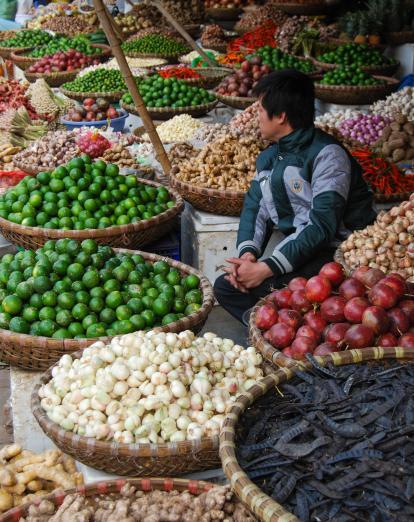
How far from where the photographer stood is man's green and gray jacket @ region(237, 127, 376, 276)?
3389mm

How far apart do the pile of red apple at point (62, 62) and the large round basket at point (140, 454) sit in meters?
6.78

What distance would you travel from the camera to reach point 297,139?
11.5ft

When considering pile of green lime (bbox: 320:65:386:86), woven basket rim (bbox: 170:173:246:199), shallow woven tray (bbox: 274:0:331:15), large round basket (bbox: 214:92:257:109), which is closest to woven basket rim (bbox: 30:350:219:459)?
woven basket rim (bbox: 170:173:246:199)

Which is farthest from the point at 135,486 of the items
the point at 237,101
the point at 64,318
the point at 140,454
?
the point at 237,101

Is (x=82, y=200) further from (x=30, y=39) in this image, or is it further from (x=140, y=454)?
(x=30, y=39)

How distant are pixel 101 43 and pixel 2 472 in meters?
8.88

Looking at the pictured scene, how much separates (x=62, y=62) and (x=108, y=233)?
5354 millimetres

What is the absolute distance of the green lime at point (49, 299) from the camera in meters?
Result: 2.80

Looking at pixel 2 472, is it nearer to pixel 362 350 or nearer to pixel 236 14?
pixel 362 350

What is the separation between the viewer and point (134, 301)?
9.26 feet

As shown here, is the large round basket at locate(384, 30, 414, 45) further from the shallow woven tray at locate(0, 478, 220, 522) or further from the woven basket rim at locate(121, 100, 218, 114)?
the shallow woven tray at locate(0, 478, 220, 522)

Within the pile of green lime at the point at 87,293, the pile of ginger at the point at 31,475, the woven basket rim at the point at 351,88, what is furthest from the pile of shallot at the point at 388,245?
the woven basket rim at the point at 351,88

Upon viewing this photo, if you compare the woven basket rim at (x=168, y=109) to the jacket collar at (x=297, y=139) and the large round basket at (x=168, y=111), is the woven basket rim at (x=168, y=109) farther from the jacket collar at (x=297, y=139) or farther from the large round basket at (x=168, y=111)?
the jacket collar at (x=297, y=139)

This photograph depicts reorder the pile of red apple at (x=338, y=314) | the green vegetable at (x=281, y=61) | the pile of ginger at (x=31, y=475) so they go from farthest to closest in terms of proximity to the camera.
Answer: the green vegetable at (x=281, y=61) → the pile of red apple at (x=338, y=314) → the pile of ginger at (x=31, y=475)
